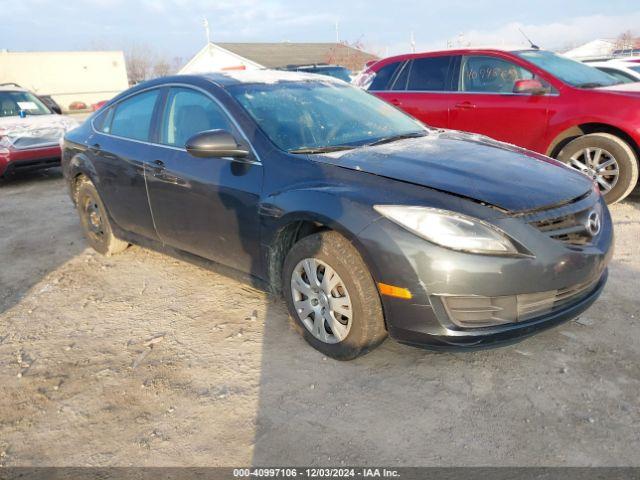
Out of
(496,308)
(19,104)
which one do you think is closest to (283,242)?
(496,308)

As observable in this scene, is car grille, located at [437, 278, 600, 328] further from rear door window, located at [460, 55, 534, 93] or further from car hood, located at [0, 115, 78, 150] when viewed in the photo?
car hood, located at [0, 115, 78, 150]

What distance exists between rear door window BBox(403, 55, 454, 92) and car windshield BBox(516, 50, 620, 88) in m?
0.86

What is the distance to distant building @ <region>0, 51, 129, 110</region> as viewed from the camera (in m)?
37.7

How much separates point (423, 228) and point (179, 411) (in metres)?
1.51

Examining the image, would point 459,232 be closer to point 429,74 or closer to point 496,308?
point 496,308

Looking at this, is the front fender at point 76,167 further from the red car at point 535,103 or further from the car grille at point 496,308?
the red car at point 535,103

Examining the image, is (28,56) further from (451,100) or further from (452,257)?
(452,257)

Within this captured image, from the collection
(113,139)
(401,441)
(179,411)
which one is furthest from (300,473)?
(113,139)

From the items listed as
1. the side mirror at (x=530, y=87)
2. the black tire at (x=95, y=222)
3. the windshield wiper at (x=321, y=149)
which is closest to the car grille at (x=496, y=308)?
the windshield wiper at (x=321, y=149)

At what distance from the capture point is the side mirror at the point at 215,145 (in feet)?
9.94

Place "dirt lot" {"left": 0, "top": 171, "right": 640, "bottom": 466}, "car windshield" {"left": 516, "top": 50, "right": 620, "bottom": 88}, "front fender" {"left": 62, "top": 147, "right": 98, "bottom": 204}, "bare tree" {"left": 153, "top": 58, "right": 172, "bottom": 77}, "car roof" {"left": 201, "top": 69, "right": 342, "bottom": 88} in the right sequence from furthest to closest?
"bare tree" {"left": 153, "top": 58, "right": 172, "bottom": 77}
"car windshield" {"left": 516, "top": 50, "right": 620, "bottom": 88}
"front fender" {"left": 62, "top": 147, "right": 98, "bottom": 204}
"car roof" {"left": 201, "top": 69, "right": 342, "bottom": 88}
"dirt lot" {"left": 0, "top": 171, "right": 640, "bottom": 466}

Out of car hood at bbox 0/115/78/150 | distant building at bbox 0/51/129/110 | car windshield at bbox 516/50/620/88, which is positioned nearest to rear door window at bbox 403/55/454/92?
car windshield at bbox 516/50/620/88

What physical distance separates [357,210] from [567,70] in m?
4.53

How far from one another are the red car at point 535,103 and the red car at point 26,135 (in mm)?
5486
